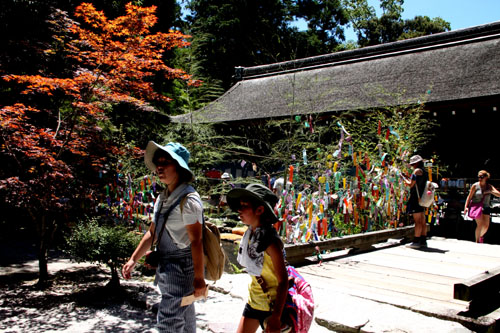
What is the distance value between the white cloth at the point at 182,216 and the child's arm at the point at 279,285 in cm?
49

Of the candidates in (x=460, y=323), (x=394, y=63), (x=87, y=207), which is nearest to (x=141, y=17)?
(x=87, y=207)

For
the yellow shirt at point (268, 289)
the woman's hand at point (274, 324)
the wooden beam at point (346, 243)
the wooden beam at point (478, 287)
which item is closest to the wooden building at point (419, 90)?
the wooden beam at point (346, 243)

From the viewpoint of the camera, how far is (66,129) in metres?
6.13

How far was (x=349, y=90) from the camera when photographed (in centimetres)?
1280

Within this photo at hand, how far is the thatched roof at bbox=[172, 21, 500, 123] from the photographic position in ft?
34.0

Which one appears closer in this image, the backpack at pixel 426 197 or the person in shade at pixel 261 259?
the person in shade at pixel 261 259

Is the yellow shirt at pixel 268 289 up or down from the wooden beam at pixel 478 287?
up

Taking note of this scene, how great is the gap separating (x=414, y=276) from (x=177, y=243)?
408 centimetres

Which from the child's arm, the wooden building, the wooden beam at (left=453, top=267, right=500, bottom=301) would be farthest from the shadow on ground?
the wooden building

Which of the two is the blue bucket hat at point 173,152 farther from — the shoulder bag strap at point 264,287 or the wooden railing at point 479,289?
the wooden railing at point 479,289

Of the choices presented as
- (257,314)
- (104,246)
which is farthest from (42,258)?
(257,314)

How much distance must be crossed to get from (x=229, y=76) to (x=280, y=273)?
87.8 ft

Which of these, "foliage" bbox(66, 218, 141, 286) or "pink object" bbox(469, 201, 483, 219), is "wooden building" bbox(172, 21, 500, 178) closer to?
"pink object" bbox(469, 201, 483, 219)

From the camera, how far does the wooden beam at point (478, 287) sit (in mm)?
3934
